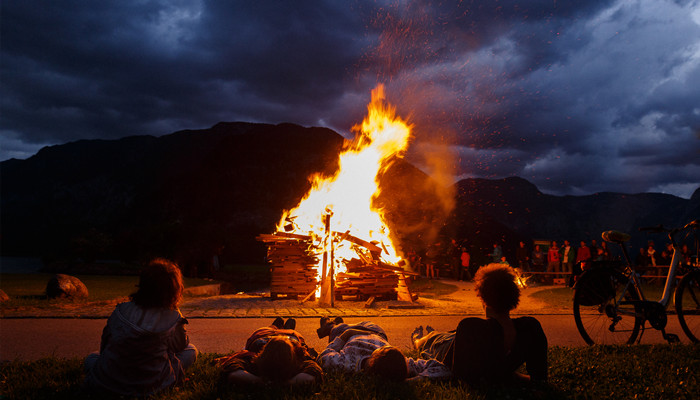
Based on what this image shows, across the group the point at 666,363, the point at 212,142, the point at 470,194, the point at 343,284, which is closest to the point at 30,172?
the point at 212,142

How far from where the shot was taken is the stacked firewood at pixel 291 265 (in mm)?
12469

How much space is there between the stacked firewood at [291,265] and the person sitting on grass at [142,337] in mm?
8442

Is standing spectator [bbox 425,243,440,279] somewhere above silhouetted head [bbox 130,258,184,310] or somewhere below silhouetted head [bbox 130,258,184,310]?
below

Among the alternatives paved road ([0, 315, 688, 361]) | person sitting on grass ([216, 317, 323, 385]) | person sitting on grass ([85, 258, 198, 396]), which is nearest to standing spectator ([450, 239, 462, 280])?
paved road ([0, 315, 688, 361])

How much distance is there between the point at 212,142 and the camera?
13962cm

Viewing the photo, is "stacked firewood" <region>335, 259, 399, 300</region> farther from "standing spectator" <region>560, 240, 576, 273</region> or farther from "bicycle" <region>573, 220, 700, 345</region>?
"standing spectator" <region>560, 240, 576, 273</region>

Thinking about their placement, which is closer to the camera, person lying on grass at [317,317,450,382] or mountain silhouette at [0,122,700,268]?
person lying on grass at [317,317,450,382]

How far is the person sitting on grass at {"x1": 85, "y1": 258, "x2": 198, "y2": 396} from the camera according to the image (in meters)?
3.80

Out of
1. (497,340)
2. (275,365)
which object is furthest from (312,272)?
(497,340)

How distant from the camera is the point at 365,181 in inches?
551

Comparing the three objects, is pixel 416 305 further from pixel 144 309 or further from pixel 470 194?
pixel 470 194

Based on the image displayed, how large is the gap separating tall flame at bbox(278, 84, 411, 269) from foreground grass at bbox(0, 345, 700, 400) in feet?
27.5

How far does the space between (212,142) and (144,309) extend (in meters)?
143

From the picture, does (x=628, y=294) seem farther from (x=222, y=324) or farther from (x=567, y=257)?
(x=567, y=257)
